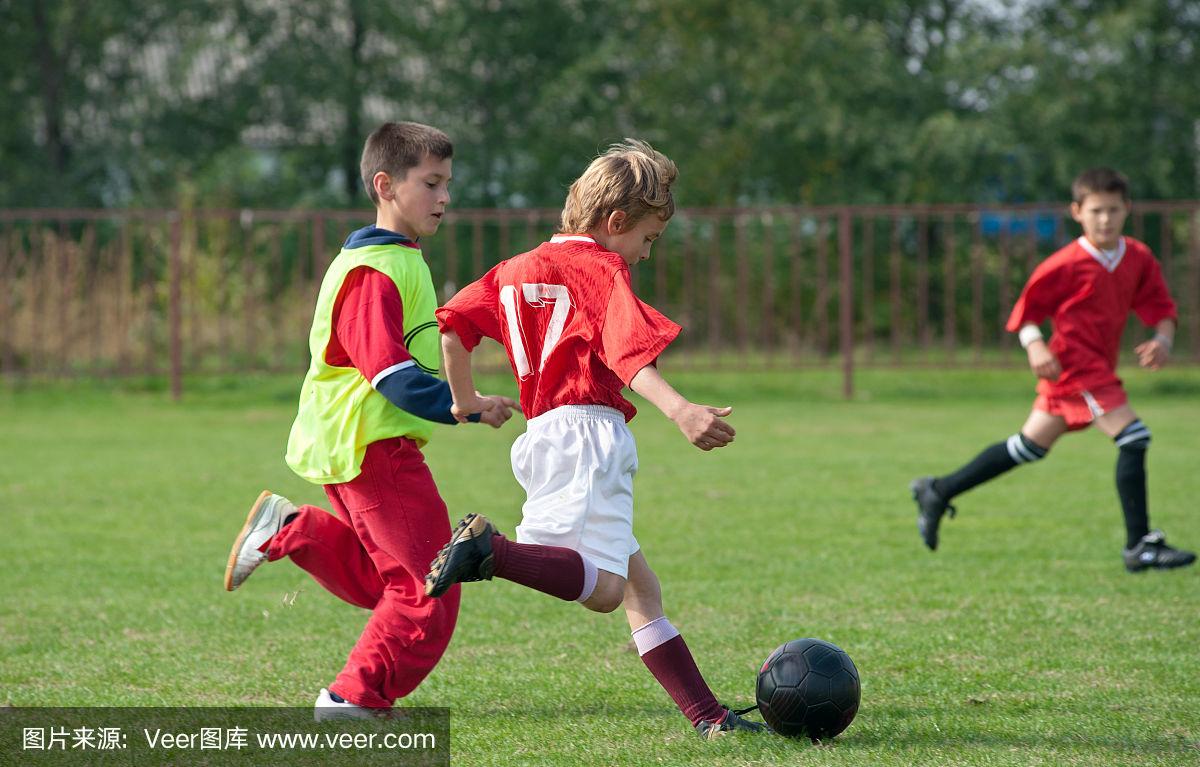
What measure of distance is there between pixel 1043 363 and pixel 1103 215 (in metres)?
0.78

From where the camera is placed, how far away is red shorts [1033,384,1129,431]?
6.24m

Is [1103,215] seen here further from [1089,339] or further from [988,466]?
[988,466]

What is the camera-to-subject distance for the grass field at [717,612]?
3.68 meters

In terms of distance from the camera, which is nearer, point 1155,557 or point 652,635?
point 652,635

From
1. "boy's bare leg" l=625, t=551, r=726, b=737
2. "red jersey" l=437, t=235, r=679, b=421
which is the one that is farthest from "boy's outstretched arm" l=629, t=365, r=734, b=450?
"boy's bare leg" l=625, t=551, r=726, b=737

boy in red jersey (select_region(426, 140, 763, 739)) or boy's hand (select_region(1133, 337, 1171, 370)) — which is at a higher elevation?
boy in red jersey (select_region(426, 140, 763, 739))

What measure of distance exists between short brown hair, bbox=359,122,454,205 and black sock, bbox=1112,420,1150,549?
3626mm

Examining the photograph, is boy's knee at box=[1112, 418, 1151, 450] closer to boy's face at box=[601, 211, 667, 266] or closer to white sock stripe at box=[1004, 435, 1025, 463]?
white sock stripe at box=[1004, 435, 1025, 463]

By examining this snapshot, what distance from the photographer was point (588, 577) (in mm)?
3387

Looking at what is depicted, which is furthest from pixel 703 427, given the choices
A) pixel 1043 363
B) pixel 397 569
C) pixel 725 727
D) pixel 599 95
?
pixel 599 95

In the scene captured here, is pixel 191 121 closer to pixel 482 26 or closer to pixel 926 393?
pixel 482 26

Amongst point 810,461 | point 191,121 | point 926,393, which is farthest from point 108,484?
point 191,121

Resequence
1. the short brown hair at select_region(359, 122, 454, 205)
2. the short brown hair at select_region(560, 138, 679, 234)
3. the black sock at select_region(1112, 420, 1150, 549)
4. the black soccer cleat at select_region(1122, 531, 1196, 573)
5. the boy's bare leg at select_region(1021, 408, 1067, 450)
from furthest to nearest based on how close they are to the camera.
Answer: the boy's bare leg at select_region(1021, 408, 1067, 450)
the black sock at select_region(1112, 420, 1150, 549)
the black soccer cleat at select_region(1122, 531, 1196, 573)
the short brown hair at select_region(359, 122, 454, 205)
the short brown hair at select_region(560, 138, 679, 234)

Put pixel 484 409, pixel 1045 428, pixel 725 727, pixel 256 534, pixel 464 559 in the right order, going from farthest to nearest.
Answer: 1. pixel 1045 428
2. pixel 256 534
3. pixel 725 727
4. pixel 484 409
5. pixel 464 559
